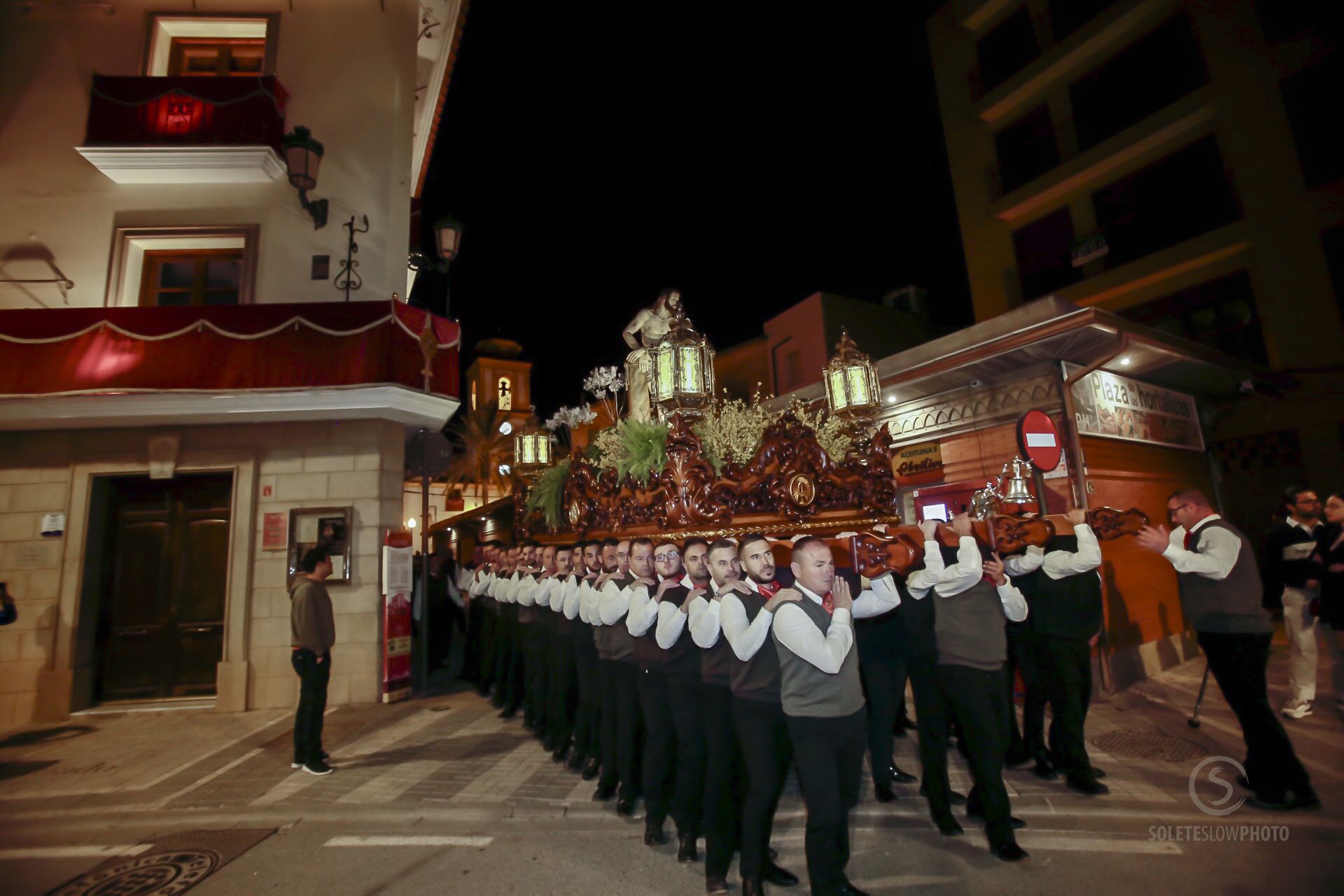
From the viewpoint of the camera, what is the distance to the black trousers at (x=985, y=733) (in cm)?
360

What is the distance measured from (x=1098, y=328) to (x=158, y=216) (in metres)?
13.0

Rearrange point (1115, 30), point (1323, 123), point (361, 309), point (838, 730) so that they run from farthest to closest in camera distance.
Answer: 1. point (1115, 30)
2. point (1323, 123)
3. point (361, 309)
4. point (838, 730)

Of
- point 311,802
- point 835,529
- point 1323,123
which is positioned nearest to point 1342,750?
point 835,529

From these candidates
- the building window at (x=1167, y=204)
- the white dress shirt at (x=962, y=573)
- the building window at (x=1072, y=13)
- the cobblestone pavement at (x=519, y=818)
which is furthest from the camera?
the building window at (x=1072, y=13)

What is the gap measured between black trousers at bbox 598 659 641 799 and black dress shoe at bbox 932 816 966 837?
82.6 inches

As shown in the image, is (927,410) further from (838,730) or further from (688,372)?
(838,730)

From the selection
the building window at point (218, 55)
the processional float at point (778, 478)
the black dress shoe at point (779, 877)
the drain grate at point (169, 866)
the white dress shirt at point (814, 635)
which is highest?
the building window at point (218, 55)

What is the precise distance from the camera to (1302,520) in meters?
5.88

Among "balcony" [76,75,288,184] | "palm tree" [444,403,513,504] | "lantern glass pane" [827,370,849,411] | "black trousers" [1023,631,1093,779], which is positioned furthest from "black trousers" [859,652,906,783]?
"palm tree" [444,403,513,504]

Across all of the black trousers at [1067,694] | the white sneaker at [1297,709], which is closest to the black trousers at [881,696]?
the black trousers at [1067,694]

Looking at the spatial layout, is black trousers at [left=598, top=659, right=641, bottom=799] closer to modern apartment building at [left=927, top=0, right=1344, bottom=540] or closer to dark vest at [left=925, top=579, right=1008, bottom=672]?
dark vest at [left=925, top=579, right=1008, bottom=672]

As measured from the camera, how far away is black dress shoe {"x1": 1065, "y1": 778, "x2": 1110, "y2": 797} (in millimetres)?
4391

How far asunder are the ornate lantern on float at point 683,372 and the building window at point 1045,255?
14.6 meters

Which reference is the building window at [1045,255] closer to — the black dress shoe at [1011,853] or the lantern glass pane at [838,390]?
the lantern glass pane at [838,390]
